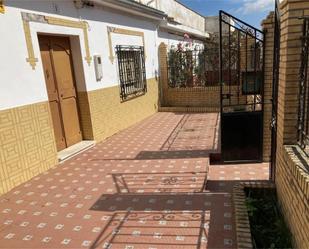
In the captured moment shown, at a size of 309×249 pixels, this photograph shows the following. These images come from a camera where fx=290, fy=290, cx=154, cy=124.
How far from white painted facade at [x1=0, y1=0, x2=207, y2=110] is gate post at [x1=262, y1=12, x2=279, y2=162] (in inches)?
145

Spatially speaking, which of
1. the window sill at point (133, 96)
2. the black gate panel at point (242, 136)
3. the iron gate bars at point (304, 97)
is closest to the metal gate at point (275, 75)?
the iron gate bars at point (304, 97)

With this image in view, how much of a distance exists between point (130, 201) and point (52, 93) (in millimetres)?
3006

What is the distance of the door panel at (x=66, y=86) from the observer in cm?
581

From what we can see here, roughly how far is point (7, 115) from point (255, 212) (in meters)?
3.63

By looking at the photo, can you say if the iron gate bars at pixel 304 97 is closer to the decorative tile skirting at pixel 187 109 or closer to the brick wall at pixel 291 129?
the brick wall at pixel 291 129

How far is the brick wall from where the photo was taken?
234 cm

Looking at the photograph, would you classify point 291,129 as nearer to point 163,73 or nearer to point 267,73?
point 267,73

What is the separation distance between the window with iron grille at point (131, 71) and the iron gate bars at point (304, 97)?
581cm

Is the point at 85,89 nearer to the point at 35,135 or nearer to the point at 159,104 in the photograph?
the point at 35,135

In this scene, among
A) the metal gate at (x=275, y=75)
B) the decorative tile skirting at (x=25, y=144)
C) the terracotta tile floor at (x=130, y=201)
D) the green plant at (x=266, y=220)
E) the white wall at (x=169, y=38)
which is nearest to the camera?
the green plant at (x=266, y=220)

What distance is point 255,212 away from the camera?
318 centimetres

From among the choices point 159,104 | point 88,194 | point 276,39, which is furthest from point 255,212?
point 159,104

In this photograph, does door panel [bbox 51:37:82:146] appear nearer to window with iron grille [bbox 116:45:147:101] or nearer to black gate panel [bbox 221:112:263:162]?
window with iron grille [bbox 116:45:147:101]

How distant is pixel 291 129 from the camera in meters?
2.90
